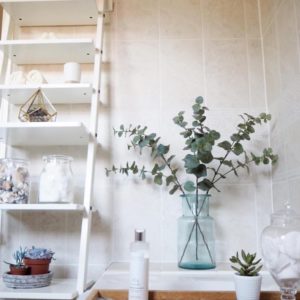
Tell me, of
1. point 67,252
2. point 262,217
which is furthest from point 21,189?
point 262,217

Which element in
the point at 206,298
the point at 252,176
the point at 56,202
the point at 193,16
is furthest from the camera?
the point at 193,16

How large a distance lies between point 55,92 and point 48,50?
167mm

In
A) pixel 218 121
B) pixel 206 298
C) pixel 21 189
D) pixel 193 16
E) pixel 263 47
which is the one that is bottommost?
pixel 206 298

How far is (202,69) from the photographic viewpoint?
4.41 ft

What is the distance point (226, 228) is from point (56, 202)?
1.99 feet

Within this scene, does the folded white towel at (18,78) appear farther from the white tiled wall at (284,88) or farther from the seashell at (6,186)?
the white tiled wall at (284,88)

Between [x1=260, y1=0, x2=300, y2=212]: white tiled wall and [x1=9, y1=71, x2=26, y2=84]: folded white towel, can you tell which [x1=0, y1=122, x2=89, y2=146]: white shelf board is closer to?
[x1=9, y1=71, x2=26, y2=84]: folded white towel

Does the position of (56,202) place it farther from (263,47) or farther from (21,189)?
(263,47)

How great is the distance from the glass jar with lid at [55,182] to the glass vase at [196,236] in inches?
15.2

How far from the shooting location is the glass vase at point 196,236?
1110 mm

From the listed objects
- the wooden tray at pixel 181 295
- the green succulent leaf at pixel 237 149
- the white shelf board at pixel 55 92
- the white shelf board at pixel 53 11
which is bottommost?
the wooden tray at pixel 181 295

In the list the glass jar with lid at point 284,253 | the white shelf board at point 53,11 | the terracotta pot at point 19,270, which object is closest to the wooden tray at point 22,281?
the terracotta pot at point 19,270

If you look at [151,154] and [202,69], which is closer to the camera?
[151,154]

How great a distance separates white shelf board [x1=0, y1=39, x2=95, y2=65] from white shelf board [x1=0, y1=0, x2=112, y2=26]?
0.15 metres
